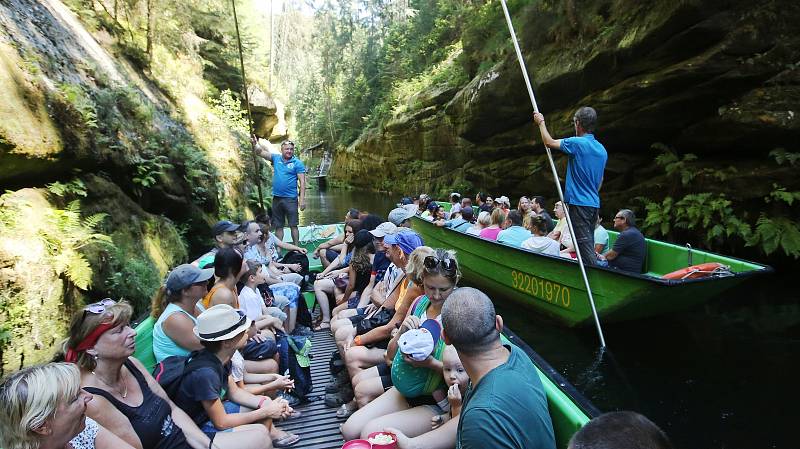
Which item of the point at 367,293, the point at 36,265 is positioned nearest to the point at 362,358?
the point at 367,293

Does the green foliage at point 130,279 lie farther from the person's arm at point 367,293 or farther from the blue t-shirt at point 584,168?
the blue t-shirt at point 584,168

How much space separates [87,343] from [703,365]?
5658 millimetres

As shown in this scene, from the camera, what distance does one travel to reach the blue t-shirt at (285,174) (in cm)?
779

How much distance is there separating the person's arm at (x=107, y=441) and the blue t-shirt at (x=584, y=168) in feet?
16.0

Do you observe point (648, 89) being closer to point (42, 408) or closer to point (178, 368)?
point (178, 368)

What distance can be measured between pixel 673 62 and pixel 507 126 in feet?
20.1

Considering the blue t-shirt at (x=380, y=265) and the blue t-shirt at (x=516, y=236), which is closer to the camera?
the blue t-shirt at (x=380, y=265)

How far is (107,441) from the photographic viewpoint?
197 centimetres

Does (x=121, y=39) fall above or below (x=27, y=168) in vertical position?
above

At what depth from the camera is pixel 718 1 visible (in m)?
7.91

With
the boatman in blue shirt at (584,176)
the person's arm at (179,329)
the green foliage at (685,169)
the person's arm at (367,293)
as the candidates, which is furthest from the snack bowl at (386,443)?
the green foliage at (685,169)

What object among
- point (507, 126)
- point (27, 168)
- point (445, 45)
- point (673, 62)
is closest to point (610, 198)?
point (673, 62)

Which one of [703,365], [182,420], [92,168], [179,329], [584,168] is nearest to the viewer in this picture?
[182,420]

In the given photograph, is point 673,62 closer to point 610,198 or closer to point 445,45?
point 610,198
